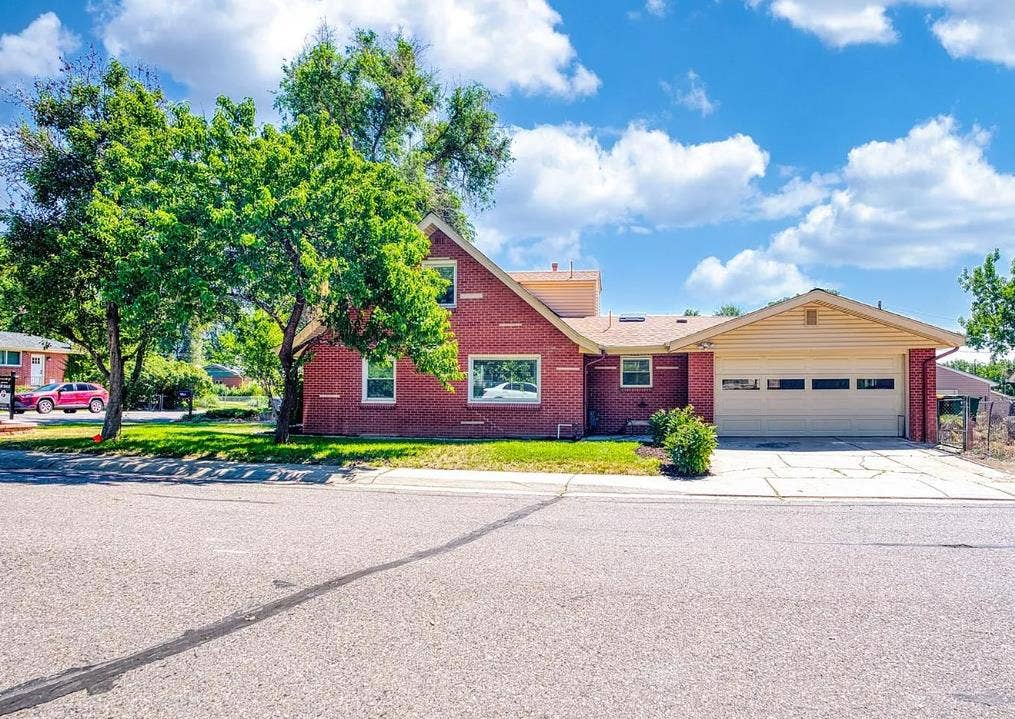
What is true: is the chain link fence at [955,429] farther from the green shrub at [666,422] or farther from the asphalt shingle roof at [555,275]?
the asphalt shingle roof at [555,275]

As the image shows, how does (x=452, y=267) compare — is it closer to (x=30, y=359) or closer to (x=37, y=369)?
(x=30, y=359)

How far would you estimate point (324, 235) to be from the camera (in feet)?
43.2

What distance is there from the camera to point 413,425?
17.8 metres

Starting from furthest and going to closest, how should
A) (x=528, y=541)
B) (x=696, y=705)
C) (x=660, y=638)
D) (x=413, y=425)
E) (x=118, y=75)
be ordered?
(x=413, y=425) < (x=118, y=75) < (x=528, y=541) < (x=660, y=638) < (x=696, y=705)

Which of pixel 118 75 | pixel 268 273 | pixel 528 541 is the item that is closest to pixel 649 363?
pixel 268 273

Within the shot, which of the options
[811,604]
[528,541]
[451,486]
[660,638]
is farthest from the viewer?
[451,486]

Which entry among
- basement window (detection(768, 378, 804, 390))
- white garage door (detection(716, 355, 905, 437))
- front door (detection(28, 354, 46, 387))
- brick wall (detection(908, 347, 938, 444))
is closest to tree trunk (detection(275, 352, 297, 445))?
white garage door (detection(716, 355, 905, 437))

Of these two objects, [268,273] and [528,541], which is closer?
[528,541]

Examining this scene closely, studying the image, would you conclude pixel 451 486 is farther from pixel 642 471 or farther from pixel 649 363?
pixel 649 363

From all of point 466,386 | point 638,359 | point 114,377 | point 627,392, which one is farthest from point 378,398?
point 638,359

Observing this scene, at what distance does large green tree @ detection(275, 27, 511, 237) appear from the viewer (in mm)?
28578

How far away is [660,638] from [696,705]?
0.88m

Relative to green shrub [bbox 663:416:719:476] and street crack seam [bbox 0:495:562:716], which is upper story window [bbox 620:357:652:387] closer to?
green shrub [bbox 663:416:719:476]

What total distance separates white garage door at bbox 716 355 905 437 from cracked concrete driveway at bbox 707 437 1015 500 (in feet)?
4.46
